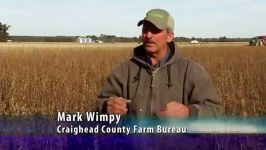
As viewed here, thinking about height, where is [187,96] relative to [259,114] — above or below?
above

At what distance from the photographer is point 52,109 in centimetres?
627

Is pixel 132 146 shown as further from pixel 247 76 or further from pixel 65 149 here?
pixel 247 76

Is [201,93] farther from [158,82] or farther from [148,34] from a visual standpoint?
[148,34]

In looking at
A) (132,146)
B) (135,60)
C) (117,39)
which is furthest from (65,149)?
(117,39)

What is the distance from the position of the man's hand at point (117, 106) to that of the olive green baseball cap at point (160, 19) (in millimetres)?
535

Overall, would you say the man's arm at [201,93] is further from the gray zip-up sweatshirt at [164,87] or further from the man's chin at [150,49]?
the man's chin at [150,49]

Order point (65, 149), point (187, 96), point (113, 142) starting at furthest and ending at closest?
1. point (65, 149)
2. point (113, 142)
3. point (187, 96)

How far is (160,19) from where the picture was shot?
2.87m

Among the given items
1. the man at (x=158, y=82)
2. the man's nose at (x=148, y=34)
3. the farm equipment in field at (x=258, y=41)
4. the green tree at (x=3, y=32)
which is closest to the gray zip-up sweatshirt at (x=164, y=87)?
the man at (x=158, y=82)

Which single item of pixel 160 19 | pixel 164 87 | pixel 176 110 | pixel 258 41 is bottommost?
pixel 258 41

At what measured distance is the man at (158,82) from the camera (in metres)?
2.78

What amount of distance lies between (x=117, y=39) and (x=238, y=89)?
90019 mm

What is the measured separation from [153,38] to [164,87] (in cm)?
33

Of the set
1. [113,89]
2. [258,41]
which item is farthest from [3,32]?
[113,89]
